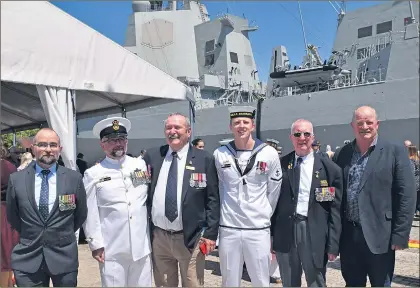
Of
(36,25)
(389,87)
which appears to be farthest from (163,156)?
(389,87)

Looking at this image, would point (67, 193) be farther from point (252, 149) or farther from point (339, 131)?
point (339, 131)

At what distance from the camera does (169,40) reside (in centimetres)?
2453

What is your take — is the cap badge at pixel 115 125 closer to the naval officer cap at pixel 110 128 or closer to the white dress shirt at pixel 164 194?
the naval officer cap at pixel 110 128

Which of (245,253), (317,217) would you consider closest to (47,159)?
(245,253)

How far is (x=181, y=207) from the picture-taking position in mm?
2709

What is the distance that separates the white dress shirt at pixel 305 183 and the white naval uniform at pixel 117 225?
1215mm

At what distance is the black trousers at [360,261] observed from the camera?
2698mm

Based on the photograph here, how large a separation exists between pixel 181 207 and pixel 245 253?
0.58 m

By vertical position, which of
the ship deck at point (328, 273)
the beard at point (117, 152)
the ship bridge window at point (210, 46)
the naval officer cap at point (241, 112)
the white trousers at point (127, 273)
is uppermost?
the ship bridge window at point (210, 46)

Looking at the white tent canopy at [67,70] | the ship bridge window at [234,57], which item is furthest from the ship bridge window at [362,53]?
the white tent canopy at [67,70]

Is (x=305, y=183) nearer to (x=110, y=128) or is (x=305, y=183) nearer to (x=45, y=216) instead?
(x=110, y=128)

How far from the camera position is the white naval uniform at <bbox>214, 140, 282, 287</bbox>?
2656mm

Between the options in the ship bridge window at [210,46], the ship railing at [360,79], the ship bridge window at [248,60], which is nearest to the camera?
the ship railing at [360,79]

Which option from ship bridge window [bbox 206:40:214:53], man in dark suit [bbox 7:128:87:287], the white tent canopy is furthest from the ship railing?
man in dark suit [bbox 7:128:87:287]
